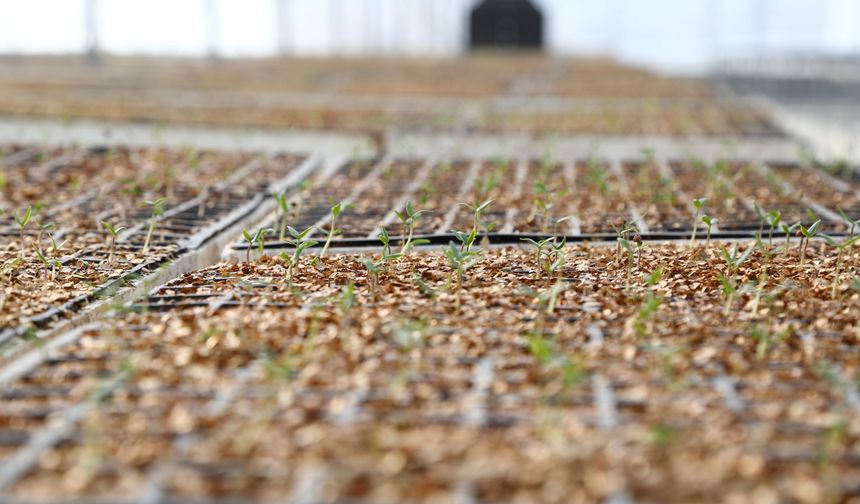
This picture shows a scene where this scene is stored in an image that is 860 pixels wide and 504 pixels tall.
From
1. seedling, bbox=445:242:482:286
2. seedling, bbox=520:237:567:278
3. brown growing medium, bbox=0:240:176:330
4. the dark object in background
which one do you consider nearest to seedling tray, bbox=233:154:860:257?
seedling, bbox=520:237:567:278

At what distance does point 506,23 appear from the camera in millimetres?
31562

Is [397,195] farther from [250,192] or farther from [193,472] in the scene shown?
[193,472]

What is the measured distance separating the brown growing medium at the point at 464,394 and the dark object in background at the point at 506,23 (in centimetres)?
2916

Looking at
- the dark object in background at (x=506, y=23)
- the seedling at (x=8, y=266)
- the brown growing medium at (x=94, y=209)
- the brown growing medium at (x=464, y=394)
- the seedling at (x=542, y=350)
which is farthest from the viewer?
the dark object in background at (x=506, y=23)

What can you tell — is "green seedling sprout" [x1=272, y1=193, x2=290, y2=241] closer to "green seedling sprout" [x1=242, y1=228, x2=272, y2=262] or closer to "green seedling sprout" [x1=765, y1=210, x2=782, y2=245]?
"green seedling sprout" [x1=242, y1=228, x2=272, y2=262]

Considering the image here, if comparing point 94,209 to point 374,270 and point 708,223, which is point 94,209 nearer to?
point 374,270

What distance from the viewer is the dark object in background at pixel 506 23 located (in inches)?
1230

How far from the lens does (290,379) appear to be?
2.16 metres

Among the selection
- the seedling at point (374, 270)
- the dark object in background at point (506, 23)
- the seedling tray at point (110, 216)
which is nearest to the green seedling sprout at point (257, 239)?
the seedling tray at point (110, 216)

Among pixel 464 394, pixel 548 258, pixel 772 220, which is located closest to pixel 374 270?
pixel 548 258

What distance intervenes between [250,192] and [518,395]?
3.15 metres

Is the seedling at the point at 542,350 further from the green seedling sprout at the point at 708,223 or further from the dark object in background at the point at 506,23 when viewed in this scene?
the dark object in background at the point at 506,23

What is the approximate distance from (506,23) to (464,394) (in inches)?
1201

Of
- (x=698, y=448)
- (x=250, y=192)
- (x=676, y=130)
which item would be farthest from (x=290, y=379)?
(x=676, y=130)
